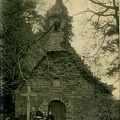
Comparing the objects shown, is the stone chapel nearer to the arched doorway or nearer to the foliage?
the arched doorway

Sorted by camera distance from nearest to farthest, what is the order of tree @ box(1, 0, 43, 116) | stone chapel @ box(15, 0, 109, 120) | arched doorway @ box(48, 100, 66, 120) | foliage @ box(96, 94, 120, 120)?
1. tree @ box(1, 0, 43, 116)
2. foliage @ box(96, 94, 120, 120)
3. stone chapel @ box(15, 0, 109, 120)
4. arched doorway @ box(48, 100, 66, 120)

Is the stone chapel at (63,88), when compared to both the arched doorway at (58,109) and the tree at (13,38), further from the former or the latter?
the tree at (13,38)

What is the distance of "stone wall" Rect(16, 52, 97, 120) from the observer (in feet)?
57.3

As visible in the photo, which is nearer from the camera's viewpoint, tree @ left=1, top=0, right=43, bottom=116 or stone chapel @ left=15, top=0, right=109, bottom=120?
tree @ left=1, top=0, right=43, bottom=116

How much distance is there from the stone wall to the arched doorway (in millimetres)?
388

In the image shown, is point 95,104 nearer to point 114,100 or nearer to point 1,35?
point 114,100

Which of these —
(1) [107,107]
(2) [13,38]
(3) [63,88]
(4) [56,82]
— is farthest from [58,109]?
(2) [13,38]

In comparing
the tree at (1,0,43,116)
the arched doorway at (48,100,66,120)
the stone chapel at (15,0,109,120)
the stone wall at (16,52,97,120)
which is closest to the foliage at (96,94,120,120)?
the stone chapel at (15,0,109,120)

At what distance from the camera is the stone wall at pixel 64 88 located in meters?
17.5

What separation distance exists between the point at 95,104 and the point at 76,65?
103 inches

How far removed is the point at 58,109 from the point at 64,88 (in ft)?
5.05

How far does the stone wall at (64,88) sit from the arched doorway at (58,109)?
0.39m

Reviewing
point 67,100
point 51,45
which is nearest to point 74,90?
point 67,100

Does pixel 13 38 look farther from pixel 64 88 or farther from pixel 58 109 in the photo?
pixel 58 109
